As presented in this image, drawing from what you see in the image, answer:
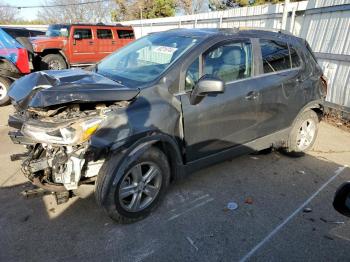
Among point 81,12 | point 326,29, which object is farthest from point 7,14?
point 326,29

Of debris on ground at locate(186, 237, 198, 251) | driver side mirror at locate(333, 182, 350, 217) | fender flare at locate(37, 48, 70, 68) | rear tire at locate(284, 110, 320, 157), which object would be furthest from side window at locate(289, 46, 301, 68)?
fender flare at locate(37, 48, 70, 68)

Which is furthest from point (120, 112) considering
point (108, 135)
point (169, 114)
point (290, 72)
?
point (290, 72)

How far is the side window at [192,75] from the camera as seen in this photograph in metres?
3.47

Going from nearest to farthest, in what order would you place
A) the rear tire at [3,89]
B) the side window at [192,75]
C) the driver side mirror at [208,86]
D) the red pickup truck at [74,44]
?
the driver side mirror at [208,86]
the side window at [192,75]
the rear tire at [3,89]
the red pickup truck at [74,44]

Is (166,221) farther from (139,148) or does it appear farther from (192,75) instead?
(192,75)

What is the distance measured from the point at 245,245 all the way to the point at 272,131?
77.1 inches

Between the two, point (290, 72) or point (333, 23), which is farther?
point (333, 23)

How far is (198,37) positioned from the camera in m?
3.79

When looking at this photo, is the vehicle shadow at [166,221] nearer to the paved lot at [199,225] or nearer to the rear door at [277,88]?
the paved lot at [199,225]

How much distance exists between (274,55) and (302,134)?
4.78ft

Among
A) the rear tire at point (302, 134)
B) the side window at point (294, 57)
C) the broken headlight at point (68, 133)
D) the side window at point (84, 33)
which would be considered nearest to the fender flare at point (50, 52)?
the side window at point (84, 33)

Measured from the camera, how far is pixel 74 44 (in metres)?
12.9

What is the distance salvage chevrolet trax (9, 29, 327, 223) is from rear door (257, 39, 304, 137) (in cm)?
2

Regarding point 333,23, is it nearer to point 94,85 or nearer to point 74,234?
point 94,85
